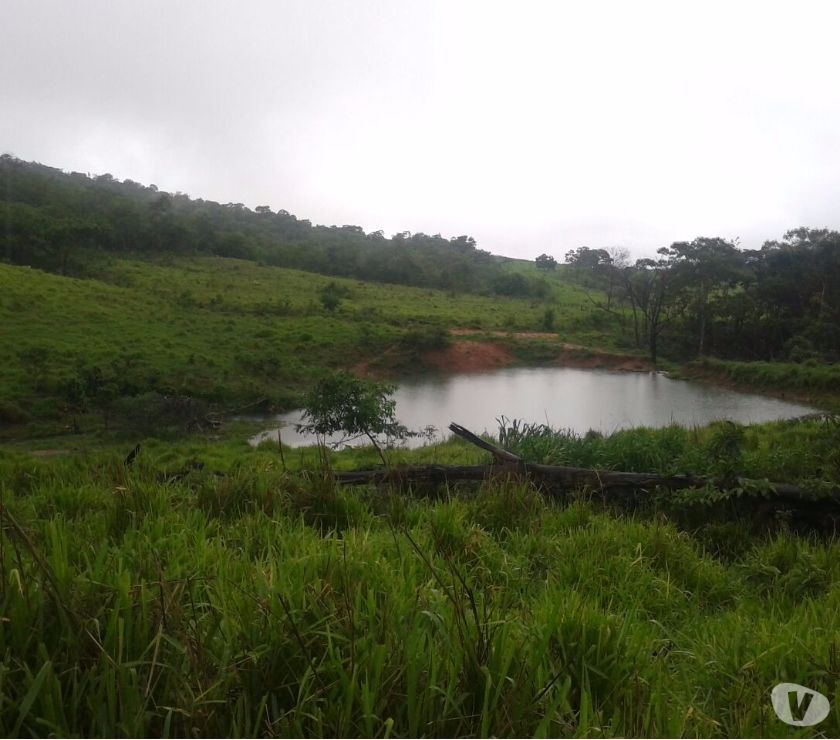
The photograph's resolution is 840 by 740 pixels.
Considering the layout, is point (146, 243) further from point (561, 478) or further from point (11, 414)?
point (561, 478)

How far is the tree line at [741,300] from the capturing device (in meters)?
21.3

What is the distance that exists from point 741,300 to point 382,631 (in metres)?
27.6

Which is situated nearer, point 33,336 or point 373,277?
point 33,336

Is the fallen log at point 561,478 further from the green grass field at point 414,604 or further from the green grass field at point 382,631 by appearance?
the green grass field at point 382,631

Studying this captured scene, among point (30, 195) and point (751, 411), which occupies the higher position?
point (30, 195)

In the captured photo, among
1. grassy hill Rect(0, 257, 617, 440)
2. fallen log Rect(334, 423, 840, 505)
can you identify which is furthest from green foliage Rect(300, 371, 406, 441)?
fallen log Rect(334, 423, 840, 505)

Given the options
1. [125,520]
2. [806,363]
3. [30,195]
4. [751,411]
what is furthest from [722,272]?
[30,195]

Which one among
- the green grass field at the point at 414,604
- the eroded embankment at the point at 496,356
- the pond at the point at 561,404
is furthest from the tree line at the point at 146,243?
the green grass field at the point at 414,604

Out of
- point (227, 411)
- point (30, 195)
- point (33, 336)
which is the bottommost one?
point (227, 411)

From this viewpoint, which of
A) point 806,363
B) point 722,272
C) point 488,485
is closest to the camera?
point 488,485

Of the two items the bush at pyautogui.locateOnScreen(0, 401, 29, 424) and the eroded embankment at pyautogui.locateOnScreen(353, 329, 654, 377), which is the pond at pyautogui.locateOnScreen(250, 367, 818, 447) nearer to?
the eroded embankment at pyautogui.locateOnScreen(353, 329, 654, 377)

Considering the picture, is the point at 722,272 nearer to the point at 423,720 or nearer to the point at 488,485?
the point at 488,485

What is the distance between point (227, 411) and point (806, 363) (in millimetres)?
16869

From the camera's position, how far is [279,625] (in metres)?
1.61
